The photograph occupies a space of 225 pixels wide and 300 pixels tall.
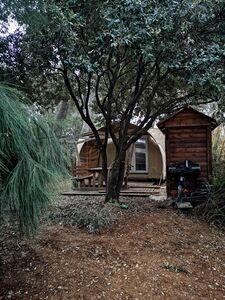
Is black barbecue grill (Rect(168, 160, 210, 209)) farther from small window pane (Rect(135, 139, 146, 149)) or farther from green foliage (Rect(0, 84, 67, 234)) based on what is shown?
small window pane (Rect(135, 139, 146, 149))

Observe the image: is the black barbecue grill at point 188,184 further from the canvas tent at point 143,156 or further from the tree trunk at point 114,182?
the canvas tent at point 143,156

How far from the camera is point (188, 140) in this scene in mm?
6703

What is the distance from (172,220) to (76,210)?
65.4 inches

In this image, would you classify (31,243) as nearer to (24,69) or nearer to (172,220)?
(172,220)

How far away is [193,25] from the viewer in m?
4.20

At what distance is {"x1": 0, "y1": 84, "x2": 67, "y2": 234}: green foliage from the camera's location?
197 cm

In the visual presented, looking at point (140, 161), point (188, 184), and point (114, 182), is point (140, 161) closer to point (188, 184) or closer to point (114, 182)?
point (188, 184)

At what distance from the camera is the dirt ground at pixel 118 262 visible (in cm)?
254

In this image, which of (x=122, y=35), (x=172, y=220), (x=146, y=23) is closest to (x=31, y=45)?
(x=122, y=35)

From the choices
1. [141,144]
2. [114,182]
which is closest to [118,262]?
[114,182]

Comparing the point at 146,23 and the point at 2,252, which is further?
the point at 146,23

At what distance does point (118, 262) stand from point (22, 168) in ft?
5.62

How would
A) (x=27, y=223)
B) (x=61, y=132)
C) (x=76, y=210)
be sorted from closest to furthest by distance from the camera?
(x=27, y=223)
(x=61, y=132)
(x=76, y=210)

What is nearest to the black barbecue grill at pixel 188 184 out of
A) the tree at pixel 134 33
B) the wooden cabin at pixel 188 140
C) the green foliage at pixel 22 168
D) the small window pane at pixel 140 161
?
the wooden cabin at pixel 188 140
